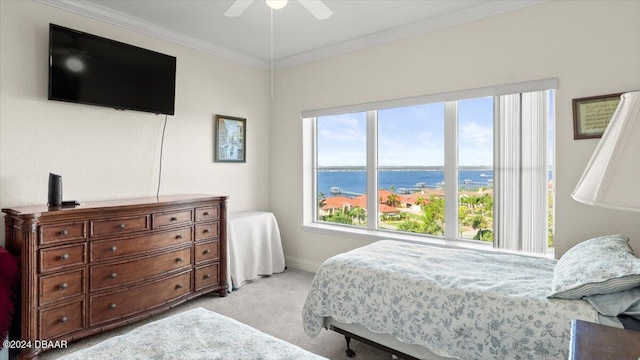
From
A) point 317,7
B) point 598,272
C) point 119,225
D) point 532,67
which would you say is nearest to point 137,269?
point 119,225

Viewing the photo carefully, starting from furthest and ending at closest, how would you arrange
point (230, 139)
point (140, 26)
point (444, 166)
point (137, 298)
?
point (230, 139)
point (444, 166)
point (140, 26)
point (137, 298)

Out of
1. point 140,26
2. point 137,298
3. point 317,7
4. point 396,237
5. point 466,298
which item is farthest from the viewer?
point 396,237

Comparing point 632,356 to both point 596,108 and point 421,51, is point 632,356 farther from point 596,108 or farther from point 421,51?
point 421,51

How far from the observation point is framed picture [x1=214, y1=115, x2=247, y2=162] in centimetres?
399

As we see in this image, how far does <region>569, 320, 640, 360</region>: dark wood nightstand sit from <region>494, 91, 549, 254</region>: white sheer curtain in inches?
74.0

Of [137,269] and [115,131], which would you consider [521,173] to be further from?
[115,131]

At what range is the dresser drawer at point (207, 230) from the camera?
3.22 metres

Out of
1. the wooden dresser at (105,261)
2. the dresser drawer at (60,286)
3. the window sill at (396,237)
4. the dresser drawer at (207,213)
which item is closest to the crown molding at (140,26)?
the wooden dresser at (105,261)

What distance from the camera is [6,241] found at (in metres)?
2.39

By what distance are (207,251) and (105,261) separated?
94 centimetres

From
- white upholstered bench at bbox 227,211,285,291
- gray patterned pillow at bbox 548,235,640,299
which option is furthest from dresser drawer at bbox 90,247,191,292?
gray patterned pillow at bbox 548,235,640,299

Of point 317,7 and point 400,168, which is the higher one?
point 317,7

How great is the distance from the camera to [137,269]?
2.72 meters

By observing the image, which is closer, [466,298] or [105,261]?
[466,298]
